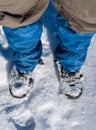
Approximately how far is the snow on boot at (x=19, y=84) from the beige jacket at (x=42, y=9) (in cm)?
41

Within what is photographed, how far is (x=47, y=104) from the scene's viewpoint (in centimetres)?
133

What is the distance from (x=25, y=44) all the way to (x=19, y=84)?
0.86ft

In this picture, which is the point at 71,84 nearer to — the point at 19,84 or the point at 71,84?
the point at 71,84

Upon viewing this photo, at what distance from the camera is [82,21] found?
94cm

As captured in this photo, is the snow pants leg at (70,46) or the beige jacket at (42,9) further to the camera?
the snow pants leg at (70,46)

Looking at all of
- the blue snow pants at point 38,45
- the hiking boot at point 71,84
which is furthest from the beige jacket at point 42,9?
the hiking boot at point 71,84

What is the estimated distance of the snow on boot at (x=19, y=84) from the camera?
1.33 metres

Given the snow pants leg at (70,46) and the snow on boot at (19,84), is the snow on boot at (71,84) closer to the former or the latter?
the snow pants leg at (70,46)

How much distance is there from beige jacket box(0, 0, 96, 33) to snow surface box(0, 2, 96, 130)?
45 centimetres

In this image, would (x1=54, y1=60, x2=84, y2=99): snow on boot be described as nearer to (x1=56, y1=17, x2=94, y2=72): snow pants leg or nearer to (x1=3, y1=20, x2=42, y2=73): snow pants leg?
(x1=56, y1=17, x2=94, y2=72): snow pants leg

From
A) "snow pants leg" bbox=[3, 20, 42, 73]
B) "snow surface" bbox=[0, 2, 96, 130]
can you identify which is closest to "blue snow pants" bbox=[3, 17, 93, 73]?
"snow pants leg" bbox=[3, 20, 42, 73]

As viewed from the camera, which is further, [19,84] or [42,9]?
[19,84]

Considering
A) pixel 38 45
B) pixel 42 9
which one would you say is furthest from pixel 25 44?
pixel 42 9

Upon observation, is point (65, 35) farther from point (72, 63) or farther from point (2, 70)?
point (2, 70)
